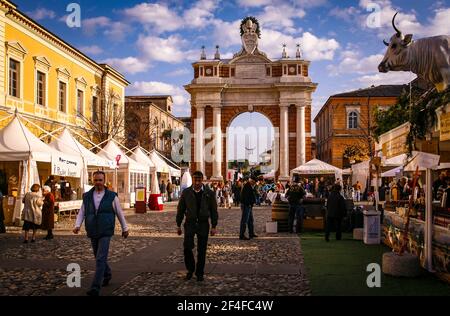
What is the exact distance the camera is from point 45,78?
31.8 m

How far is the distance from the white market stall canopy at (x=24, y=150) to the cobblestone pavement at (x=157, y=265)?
10.3 ft

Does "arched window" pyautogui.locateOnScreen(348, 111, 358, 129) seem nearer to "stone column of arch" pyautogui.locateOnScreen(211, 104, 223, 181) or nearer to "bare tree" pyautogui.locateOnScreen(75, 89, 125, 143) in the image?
"stone column of arch" pyautogui.locateOnScreen(211, 104, 223, 181)

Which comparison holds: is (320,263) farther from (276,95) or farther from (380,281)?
(276,95)

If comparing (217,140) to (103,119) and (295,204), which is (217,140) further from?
(295,204)

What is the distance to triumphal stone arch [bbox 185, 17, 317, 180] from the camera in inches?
1786

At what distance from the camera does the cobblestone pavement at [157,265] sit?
746cm

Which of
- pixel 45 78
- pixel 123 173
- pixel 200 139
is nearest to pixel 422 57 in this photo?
pixel 123 173

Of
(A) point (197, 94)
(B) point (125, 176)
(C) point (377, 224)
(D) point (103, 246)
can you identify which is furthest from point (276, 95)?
(D) point (103, 246)

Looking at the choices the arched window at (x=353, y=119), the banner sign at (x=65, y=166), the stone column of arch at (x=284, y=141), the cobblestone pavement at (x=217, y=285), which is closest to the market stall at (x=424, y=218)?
the cobblestone pavement at (x=217, y=285)

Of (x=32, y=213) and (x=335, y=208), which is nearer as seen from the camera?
(x=32, y=213)

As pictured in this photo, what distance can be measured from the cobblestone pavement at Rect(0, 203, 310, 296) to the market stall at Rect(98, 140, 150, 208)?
10.9 metres

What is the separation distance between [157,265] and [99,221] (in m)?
2.78

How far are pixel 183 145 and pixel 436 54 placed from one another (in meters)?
64.7

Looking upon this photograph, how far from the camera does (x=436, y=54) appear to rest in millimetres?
7816
